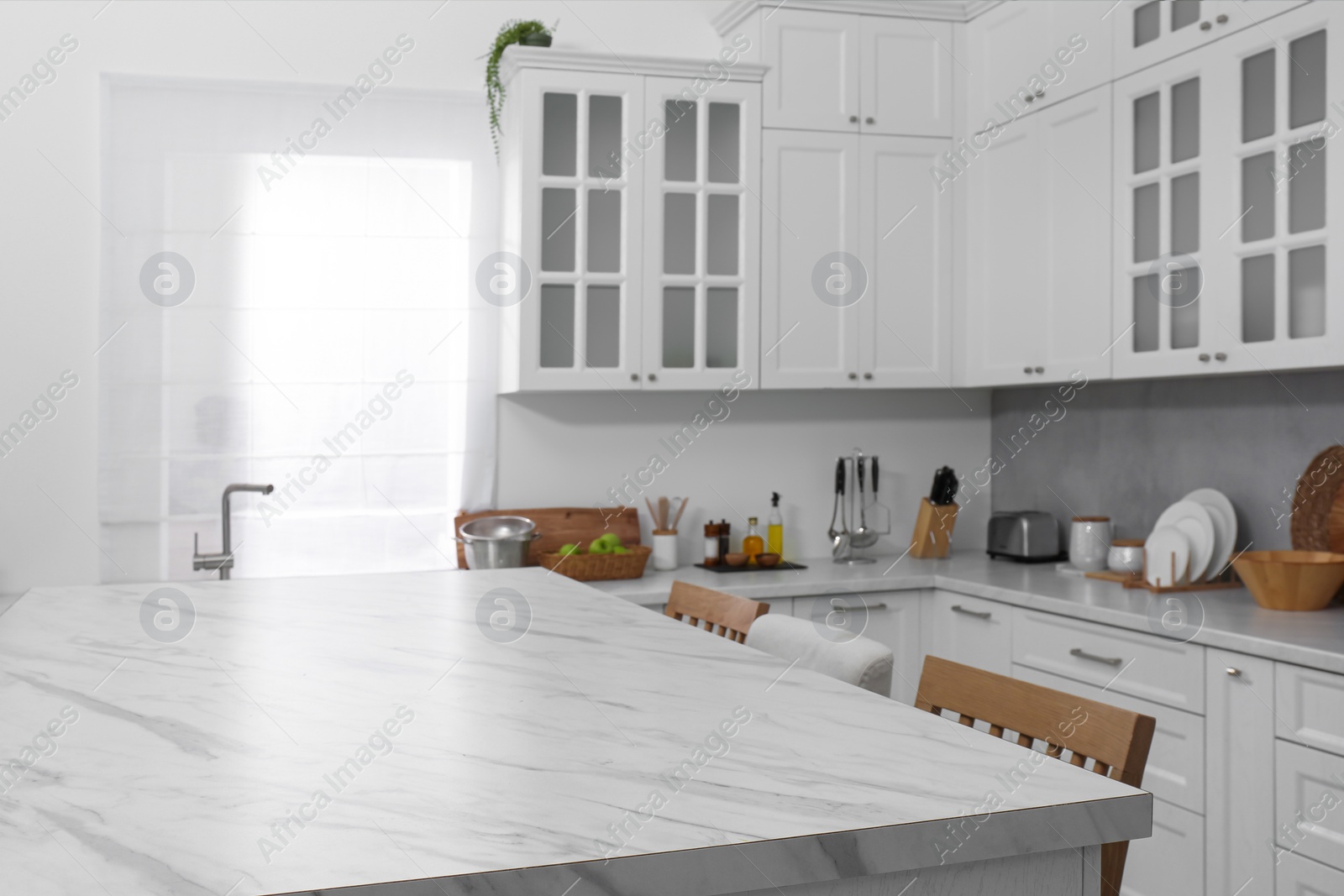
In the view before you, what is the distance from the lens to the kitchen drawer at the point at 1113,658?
2270mm

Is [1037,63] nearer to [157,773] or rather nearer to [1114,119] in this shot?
[1114,119]

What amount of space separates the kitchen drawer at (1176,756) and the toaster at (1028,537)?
941mm

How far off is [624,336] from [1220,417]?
166 cm

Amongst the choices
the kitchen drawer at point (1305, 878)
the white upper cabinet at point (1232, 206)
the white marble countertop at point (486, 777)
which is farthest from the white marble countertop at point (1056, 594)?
the white marble countertop at point (486, 777)

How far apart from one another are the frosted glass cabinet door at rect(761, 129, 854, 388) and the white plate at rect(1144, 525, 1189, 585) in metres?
1.02

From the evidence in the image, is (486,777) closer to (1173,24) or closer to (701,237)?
(701,237)

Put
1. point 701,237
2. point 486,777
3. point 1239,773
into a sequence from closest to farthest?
point 486,777
point 1239,773
point 701,237

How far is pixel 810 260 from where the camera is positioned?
3.31m

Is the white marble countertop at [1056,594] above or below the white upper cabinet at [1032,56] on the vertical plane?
below

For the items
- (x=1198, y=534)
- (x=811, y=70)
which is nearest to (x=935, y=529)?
(x=1198, y=534)

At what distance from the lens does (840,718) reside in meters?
1.06

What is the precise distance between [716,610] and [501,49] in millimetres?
2057

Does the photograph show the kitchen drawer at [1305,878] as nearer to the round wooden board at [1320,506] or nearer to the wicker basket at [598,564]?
the round wooden board at [1320,506]

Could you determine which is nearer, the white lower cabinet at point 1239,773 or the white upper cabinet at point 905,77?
the white lower cabinet at point 1239,773
